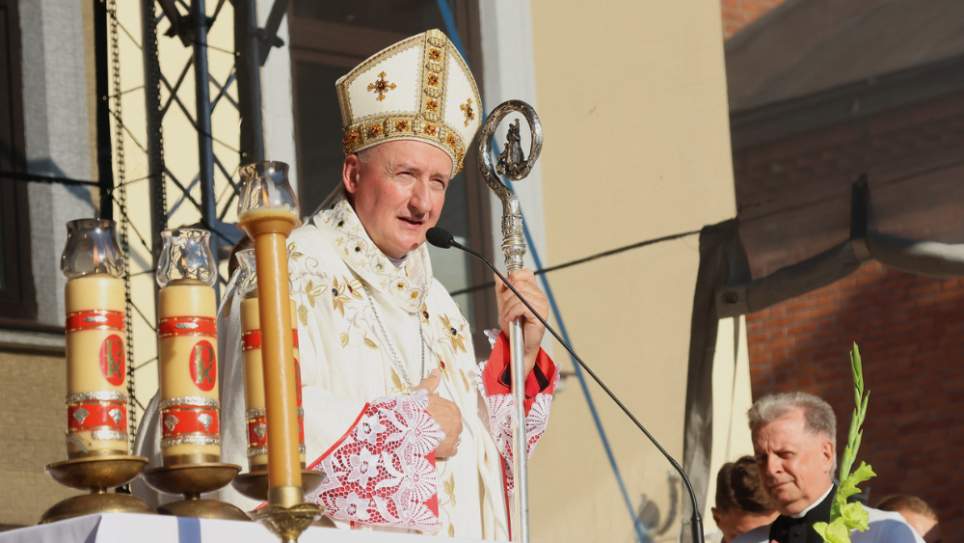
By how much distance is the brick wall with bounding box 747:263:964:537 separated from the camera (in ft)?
26.2

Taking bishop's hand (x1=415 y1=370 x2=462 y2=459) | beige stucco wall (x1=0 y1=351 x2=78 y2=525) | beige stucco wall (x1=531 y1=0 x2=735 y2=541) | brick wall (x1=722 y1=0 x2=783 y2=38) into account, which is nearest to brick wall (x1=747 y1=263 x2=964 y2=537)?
beige stucco wall (x1=531 y1=0 x2=735 y2=541)

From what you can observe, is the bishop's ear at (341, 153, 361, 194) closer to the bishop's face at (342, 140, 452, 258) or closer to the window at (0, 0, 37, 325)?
the bishop's face at (342, 140, 452, 258)

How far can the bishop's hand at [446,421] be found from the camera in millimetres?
3770

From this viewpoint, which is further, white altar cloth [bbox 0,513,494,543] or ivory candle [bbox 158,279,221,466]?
ivory candle [bbox 158,279,221,466]

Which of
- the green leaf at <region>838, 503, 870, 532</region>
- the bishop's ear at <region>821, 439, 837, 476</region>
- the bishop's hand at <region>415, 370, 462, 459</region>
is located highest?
the bishop's hand at <region>415, 370, 462, 459</region>

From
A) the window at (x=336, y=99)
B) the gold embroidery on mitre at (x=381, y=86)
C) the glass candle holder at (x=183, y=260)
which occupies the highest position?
the window at (x=336, y=99)

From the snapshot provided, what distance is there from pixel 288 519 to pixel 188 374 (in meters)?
0.45

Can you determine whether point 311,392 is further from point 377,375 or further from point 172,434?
point 172,434

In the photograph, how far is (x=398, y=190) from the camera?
434cm

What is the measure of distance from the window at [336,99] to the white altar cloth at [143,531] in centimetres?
488

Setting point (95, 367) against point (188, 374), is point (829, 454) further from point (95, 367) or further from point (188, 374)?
point (95, 367)

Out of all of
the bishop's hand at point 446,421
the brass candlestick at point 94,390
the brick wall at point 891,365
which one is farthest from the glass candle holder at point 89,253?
the brick wall at point 891,365

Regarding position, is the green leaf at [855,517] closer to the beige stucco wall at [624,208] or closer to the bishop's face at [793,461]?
the bishop's face at [793,461]

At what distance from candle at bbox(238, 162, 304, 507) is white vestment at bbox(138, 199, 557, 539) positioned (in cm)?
110
